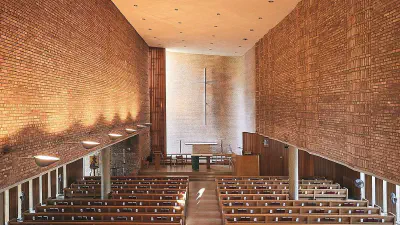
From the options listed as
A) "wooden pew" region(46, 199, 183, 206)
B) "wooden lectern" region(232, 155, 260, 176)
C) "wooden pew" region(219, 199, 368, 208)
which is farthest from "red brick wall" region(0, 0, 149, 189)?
"wooden lectern" region(232, 155, 260, 176)

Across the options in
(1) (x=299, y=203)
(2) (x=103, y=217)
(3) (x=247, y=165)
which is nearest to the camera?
(2) (x=103, y=217)

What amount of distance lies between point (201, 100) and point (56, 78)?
16154 millimetres

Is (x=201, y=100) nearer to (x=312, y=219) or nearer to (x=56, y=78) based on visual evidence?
(x=312, y=219)

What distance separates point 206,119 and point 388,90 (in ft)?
58.0

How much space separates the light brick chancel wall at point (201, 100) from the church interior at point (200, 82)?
2.65 feet

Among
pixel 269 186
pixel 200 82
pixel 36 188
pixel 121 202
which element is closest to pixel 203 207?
pixel 269 186

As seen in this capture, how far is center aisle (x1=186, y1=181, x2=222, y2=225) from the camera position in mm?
11461

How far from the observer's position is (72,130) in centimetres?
867

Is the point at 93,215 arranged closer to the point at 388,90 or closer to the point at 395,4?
the point at 388,90

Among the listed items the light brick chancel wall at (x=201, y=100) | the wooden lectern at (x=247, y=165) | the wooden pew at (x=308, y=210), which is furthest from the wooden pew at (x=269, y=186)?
the light brick chancel wall at (x=201, y=100)

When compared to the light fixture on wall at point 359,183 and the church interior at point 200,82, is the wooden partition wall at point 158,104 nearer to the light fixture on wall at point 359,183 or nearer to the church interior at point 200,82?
the church interior at point 200,82

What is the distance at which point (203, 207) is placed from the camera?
1325 centimetres

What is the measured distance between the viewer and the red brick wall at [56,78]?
590 cm

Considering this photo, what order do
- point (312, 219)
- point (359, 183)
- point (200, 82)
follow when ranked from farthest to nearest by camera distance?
point (200, 82), point (359, 183), point (312, 219)
